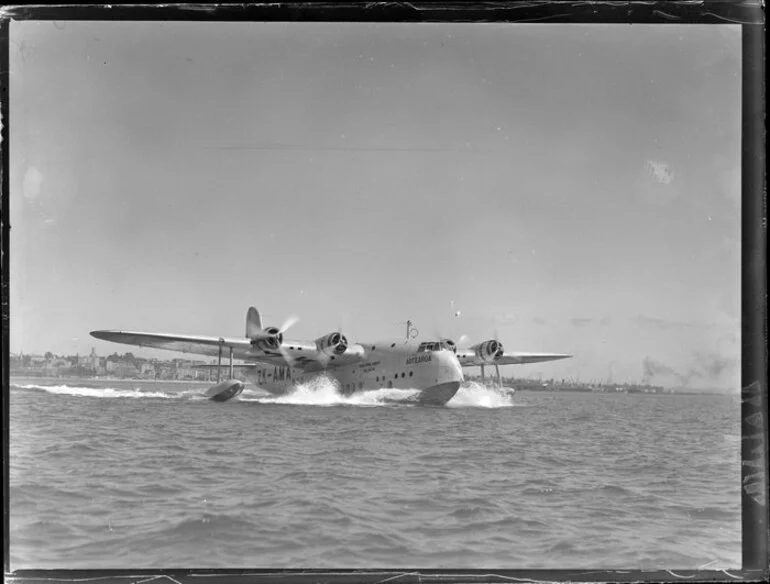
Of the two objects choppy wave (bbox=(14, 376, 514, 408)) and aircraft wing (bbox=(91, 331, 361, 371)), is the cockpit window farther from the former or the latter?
aircraft wing (bbox=(91, 331, 361, 371))

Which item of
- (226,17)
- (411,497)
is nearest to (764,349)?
(411,497)

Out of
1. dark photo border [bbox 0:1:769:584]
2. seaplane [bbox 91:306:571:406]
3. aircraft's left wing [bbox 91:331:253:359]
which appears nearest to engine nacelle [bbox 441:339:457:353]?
seaplane [bbox 91:306:571:406]

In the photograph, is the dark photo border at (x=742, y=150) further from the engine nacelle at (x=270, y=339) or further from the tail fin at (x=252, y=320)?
the tail fin at (x=252, y=320)

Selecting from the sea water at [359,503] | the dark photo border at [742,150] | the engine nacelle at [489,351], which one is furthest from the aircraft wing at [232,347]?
the dark photo border at [742,150]

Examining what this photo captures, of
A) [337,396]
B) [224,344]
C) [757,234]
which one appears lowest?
[337,396]

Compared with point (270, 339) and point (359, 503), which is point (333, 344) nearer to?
point (270, 339)

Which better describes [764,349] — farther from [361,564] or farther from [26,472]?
[26,472]

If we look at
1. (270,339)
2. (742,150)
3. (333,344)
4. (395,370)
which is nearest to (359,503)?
(742,150)
